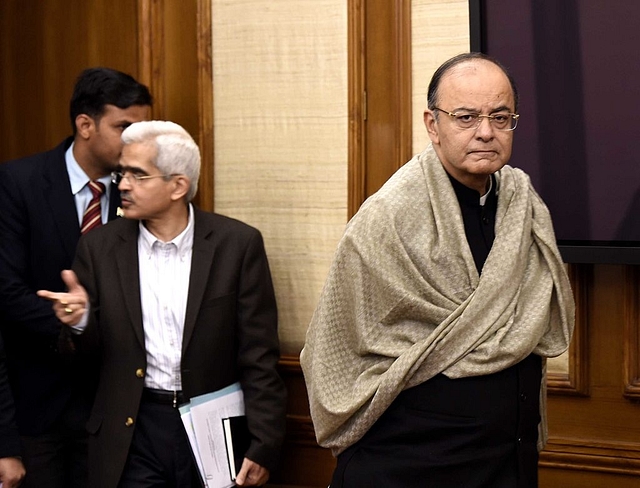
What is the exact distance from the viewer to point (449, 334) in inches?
94.9

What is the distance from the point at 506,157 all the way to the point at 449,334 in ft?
1.51

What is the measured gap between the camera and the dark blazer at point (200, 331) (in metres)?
3.47

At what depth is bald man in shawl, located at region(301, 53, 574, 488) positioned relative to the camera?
2447 millimetres

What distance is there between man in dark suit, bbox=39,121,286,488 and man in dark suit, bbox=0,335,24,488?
240 millimetres

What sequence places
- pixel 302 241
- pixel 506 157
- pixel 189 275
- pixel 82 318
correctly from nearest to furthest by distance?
pixel 506 157
pixel 82 318
pixel 189 275
pixel 302 241

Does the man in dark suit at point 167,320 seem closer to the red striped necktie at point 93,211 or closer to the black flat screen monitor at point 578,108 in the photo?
the red striped necktie at point 93,211

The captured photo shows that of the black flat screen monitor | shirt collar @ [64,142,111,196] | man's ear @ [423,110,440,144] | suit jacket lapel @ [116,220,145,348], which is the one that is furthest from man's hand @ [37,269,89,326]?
the black flat screen monitor

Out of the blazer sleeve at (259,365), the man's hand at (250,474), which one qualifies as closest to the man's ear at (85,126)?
the blazer sleeve at (259,365)

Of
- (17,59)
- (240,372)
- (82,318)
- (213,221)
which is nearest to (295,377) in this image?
(240,372)

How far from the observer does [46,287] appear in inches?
151

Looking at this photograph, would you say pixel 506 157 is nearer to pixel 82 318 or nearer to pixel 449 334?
pixel 449 334

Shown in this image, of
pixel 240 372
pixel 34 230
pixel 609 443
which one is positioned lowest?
pixel 609 443

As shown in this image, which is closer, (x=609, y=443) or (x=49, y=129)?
(x=609, y=443)

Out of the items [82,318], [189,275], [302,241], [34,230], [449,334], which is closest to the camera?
[449,334]
